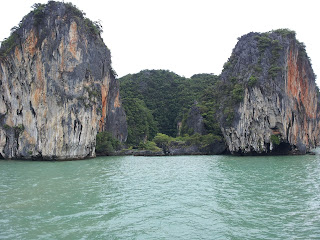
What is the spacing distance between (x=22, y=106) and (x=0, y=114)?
3.12 metres

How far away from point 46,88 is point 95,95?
5.43m

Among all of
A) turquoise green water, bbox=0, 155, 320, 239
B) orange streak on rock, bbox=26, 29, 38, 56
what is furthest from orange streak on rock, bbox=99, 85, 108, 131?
turquoise green water, bbox=0, 155, 320, 239

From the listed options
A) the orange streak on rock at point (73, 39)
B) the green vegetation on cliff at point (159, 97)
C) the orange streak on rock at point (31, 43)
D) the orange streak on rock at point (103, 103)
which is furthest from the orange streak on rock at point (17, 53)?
the green vegetation on cliff at point (159, 97)

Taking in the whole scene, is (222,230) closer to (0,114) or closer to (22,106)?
(22,106)

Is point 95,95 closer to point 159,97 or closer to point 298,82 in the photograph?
point 298,82

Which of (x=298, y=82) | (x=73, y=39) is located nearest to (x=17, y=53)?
(x=73, y=39)

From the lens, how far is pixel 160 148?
134 ft

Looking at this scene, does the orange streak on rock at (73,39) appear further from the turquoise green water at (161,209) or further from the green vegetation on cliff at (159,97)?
the green vegetation on cliff at (159,97)

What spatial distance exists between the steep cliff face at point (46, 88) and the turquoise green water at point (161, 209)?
1546 cm

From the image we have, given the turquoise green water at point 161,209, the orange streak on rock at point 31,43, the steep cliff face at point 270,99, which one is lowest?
the turquoise green water at point 161,209

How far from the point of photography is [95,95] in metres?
32.8

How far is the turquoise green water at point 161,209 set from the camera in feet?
24.4

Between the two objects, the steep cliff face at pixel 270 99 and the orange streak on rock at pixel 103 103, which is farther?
the orange streak on rock at pixel 103 103

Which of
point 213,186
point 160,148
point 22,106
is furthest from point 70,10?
point 213,186
